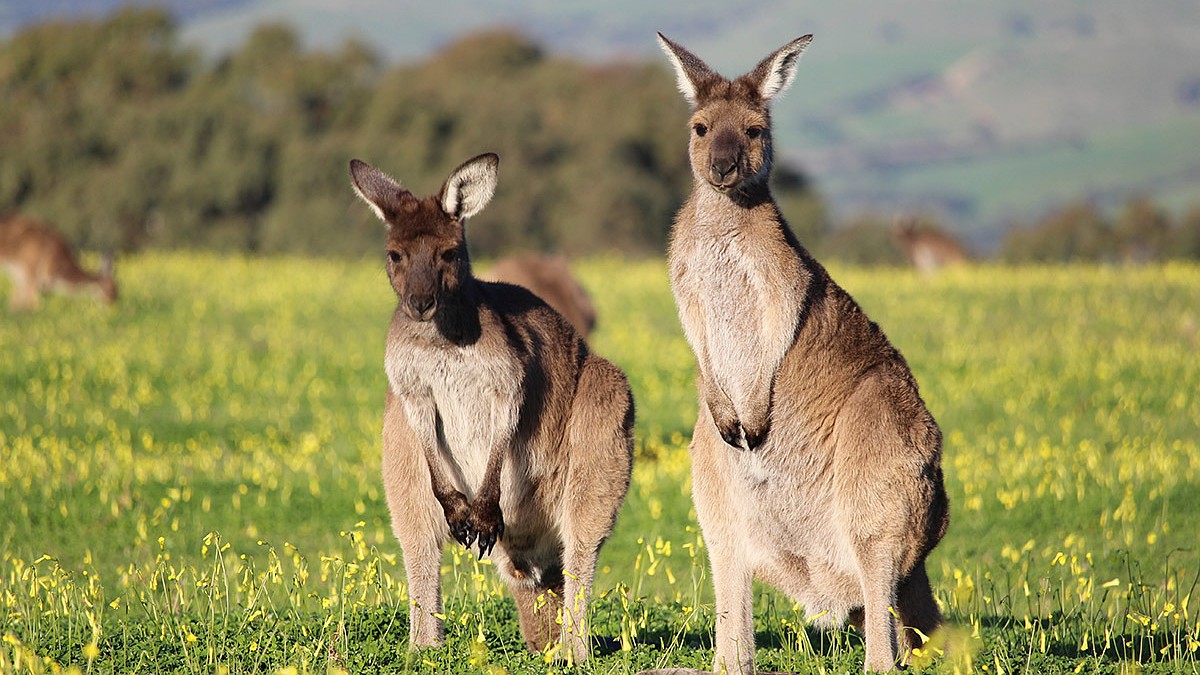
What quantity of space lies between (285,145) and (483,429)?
3130cm

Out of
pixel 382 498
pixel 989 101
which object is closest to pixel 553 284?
pixel 382 498

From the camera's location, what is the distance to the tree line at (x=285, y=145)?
34.0 meters

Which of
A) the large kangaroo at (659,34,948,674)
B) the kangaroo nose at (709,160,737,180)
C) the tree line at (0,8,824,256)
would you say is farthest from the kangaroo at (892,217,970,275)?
the kangaroo nose at (709,160,737,180)

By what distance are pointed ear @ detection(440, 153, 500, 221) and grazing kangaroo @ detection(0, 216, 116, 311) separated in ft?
43.7

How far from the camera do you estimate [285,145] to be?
34781 mm

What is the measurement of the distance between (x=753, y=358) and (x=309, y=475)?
4844 millimetres

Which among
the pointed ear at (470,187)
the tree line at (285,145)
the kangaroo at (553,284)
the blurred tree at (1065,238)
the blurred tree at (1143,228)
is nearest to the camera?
the pointed ear at (470,187)

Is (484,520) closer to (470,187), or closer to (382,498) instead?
(470,187)

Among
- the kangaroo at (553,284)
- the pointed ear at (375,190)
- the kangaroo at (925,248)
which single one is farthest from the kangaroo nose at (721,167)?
the kangaroo at (925,248)

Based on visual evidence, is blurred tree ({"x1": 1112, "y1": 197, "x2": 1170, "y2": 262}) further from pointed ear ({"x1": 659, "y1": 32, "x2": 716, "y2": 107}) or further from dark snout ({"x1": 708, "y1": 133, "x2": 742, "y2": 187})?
dark snout ({"x1": 708, "y1": 133, "x2": 742, "y2": 187})

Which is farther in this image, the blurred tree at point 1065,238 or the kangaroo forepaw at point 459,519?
the blurred tree at point 1065,238

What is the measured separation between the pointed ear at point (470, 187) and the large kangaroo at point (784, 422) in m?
0.73

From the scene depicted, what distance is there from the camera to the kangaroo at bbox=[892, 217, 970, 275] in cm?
2438

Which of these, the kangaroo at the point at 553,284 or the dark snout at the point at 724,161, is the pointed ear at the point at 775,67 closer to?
the dark snout at the point at 724,161
